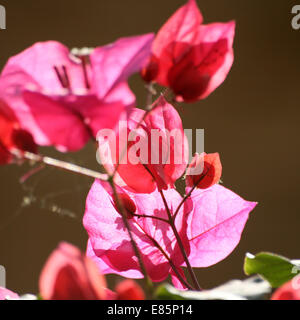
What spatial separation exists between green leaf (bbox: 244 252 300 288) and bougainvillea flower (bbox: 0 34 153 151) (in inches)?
6.4

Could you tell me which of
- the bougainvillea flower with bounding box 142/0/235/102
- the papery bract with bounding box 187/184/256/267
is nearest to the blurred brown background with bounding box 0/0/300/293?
the papery bract with bounding box 187/184/256/267

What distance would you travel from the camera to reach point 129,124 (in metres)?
0.37

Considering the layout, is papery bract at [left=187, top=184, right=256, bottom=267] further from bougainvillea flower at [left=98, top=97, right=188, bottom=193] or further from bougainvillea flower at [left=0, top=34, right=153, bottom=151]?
bougainvillea flower at [left=0, top=34, right=153, bottom=151]

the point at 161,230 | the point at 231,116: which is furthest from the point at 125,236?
the point at 231,116

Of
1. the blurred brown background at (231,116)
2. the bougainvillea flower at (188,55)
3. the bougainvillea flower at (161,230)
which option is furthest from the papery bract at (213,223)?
the blurred brown background at (231,116)

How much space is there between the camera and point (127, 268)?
1.29 ft

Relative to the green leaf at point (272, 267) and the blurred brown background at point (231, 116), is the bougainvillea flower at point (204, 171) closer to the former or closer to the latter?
the green leaf at point (272, 267)

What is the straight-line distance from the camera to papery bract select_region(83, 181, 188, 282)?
394 millimetres

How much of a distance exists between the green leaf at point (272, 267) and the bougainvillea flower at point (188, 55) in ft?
0.44

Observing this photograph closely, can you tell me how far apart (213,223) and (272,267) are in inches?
2.7
